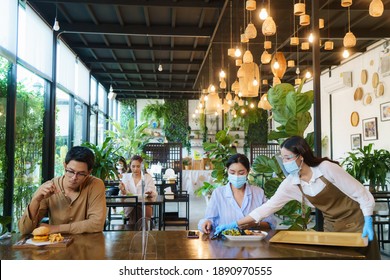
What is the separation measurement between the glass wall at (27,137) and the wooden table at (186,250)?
3487 millimetres

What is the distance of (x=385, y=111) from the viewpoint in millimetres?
7727

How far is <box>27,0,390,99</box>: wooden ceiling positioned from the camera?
6082 millimetres

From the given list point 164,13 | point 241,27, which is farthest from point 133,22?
point 241,27

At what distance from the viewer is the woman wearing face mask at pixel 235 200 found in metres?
2.83

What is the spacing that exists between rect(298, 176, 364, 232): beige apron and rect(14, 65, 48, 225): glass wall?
4.45 metres

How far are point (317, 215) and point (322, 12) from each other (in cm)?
457

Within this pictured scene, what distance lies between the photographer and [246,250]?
6.53 feet

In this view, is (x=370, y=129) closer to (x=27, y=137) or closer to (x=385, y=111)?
(x=385, y=111)

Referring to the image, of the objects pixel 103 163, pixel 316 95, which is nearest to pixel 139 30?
pixel 103 163

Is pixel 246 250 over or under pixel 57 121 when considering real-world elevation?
under

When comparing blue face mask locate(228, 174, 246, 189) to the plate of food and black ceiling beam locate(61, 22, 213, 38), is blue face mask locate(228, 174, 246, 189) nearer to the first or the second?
the plate of food

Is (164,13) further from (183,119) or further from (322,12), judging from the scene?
(183,119)

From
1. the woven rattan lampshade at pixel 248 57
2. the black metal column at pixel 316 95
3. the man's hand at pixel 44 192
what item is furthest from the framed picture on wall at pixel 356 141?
the man's hand at pixel 44 192
